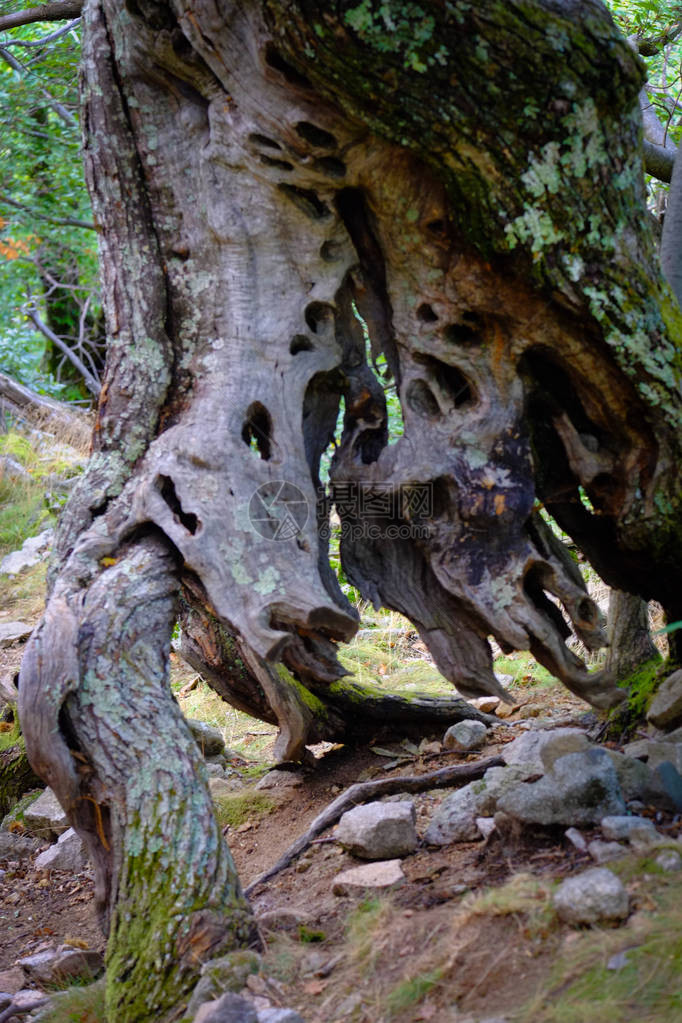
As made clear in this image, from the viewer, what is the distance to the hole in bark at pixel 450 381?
12.3 feet

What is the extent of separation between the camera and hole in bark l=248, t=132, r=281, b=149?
11.7 feet

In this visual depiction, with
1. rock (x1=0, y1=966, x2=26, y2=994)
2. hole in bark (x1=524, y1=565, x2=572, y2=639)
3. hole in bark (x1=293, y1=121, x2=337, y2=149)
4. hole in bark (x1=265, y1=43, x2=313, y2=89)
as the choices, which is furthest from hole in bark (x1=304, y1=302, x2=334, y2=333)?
rock (x1=0, y1=966, x2=26, y2=994)

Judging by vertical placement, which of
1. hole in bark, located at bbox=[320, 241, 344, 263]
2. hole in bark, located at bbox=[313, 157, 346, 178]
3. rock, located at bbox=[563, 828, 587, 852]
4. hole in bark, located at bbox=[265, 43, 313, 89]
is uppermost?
hole in bark, located at bbox=[265, 43, 313, 89]

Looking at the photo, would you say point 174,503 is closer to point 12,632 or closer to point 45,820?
point 45,820

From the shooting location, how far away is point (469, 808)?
3.49 m

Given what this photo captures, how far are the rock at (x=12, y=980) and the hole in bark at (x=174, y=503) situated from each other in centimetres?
198

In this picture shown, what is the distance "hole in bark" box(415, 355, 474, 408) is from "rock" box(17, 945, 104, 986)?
276 centimetres

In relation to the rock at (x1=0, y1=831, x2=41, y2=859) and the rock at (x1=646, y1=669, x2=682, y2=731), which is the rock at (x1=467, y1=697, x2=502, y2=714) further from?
the rock at (x1=0, y1=831, x2=41, y2=859)

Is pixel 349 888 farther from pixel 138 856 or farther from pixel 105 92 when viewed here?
pixel 105 92

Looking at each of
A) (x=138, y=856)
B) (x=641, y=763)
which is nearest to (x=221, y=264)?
(x=138, y=856)

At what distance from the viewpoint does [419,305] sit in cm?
→ 371

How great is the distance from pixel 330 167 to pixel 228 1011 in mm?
3131

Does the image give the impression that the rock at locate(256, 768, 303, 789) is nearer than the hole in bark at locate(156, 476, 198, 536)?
No

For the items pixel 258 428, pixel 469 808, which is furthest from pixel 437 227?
pixel 469 808
